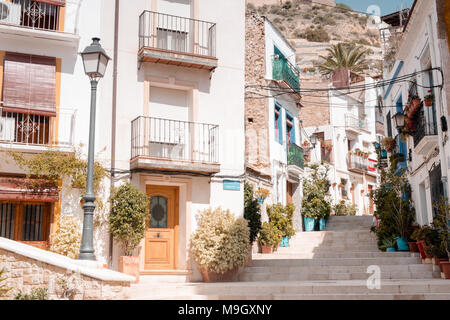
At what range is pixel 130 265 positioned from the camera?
514 inches

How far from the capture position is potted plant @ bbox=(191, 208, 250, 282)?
13508 mm

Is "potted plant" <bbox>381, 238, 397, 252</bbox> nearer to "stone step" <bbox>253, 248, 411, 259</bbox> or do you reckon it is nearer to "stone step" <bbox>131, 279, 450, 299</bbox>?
"stone step" <bbox>253, 248, 411, 259</bbox>

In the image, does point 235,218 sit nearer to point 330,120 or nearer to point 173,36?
point 173,36

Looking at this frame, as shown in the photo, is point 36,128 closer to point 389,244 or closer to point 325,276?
point 325,276

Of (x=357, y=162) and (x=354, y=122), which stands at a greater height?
(x=354, y=122)

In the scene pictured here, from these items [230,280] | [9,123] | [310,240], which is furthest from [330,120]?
[9,123]

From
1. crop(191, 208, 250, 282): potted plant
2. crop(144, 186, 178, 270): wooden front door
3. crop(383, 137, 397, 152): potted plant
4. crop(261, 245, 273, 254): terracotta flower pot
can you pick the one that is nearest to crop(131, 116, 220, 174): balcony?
crop(144, 186, 178, 270): wooden front door

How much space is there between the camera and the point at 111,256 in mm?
13570

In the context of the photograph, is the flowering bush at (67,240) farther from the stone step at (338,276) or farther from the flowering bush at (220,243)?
the stone step at (338,276)

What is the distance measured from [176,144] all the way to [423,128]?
6413mm

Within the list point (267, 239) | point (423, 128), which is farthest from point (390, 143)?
point (267, 239)

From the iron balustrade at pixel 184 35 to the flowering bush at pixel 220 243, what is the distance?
15.5ft

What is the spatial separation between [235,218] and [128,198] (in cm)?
293

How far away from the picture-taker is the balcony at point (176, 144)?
14195mm
